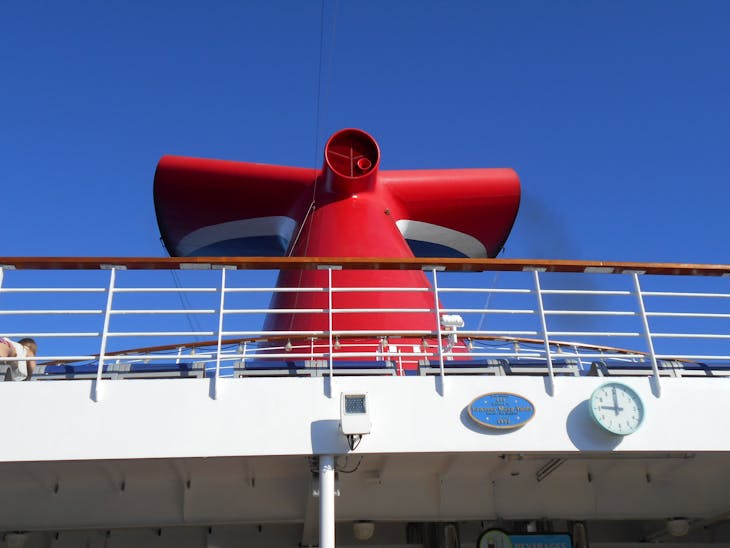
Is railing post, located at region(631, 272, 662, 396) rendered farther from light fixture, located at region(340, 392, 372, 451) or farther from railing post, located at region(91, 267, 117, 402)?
railing post, located at region(91, 267, 117, 402)

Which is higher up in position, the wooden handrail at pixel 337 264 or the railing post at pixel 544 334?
the wooden handrail at pixel 337 264

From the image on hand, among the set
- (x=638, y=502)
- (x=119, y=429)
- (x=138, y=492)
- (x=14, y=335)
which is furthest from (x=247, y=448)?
(x=638, y=502)

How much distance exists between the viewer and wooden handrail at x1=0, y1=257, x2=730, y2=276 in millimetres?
3764

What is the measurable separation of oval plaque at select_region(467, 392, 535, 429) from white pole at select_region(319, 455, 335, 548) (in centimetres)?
78

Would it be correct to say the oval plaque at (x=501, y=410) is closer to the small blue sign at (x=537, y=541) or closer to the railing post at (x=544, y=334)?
the railing post at (x=544, y=334)

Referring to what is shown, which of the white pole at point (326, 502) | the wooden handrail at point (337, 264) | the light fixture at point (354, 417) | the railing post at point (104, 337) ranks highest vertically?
the wooden handrail at point (337, 264)

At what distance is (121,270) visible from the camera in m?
3.85

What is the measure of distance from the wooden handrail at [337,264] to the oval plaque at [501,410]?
2.56 feet

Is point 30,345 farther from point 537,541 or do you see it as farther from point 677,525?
point 677,525

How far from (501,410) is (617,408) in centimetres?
61

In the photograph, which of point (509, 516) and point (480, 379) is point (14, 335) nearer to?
point (480, 379)

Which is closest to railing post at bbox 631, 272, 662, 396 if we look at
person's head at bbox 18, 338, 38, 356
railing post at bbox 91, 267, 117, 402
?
railing post at bbox 91, 267, 117, 402

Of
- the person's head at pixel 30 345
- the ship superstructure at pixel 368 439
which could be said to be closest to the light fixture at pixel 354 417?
the ship superstructure at pixel 368 439

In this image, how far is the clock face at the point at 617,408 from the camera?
11.4 ft
